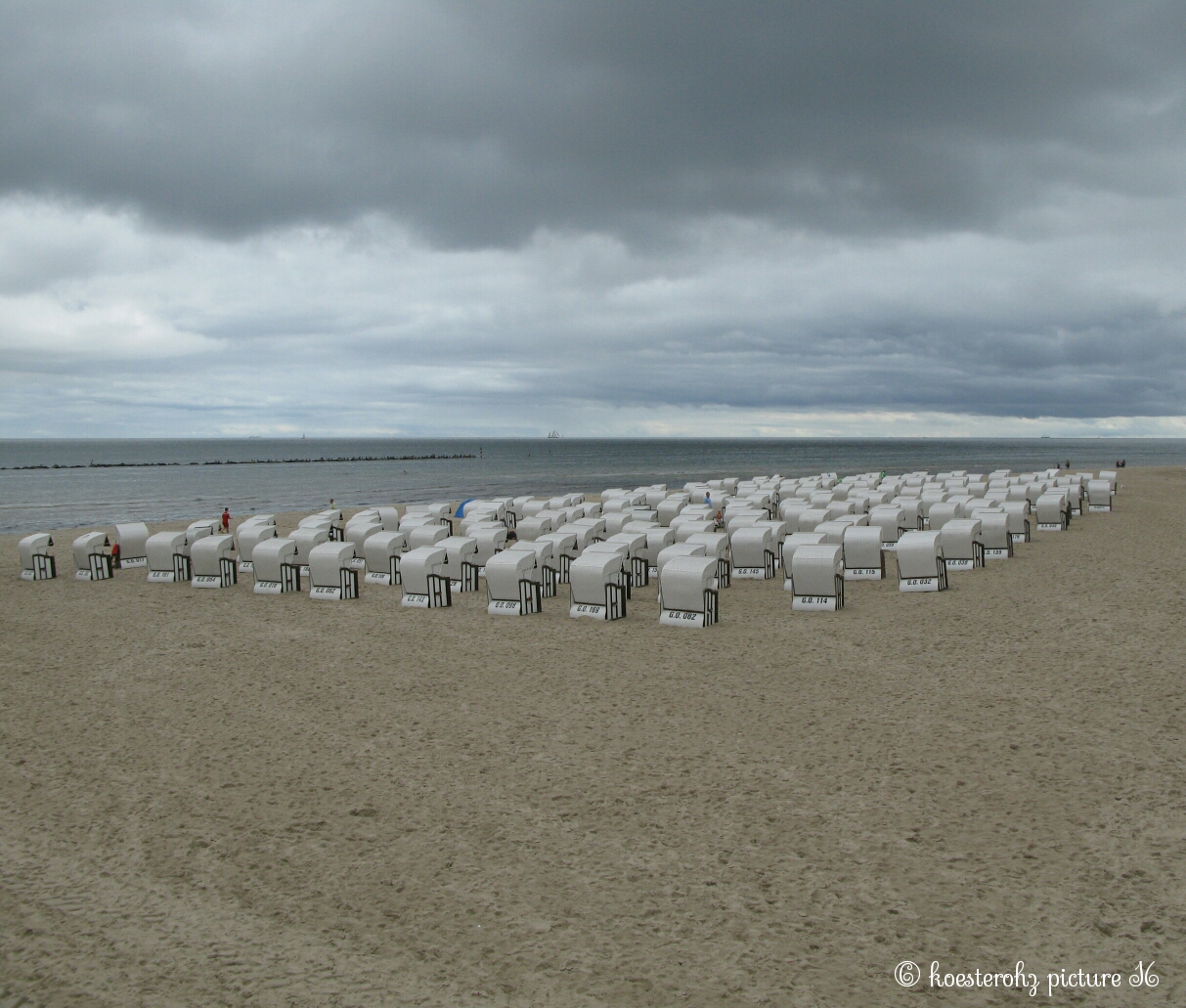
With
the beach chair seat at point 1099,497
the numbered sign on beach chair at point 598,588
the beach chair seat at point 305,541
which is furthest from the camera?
the beach chair seat at point 1099,497

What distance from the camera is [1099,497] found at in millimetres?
32938

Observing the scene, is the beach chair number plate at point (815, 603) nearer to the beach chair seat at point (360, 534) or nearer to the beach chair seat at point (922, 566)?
the beach chair seat at point (922, 566)

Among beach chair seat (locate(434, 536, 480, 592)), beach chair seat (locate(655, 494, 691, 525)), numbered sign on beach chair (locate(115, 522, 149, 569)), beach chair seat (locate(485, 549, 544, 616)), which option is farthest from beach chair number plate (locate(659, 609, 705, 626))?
numbered sign on beach chair (locate(115, 522, 149, 569))

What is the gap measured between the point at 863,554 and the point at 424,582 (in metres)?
9.06

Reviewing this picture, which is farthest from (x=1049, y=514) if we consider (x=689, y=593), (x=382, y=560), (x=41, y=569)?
(x=41, y=569)

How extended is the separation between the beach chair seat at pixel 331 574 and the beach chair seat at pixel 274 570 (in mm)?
1086

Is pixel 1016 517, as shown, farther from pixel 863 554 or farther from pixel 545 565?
pixel 545 565

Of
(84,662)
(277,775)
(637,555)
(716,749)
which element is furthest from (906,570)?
(84,662)

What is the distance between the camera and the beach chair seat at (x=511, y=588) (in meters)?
15.5

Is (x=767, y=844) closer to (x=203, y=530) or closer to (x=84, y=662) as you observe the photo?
(x=84, y=662)

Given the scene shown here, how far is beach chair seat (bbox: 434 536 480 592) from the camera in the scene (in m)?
18.2

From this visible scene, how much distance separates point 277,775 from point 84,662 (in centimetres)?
641

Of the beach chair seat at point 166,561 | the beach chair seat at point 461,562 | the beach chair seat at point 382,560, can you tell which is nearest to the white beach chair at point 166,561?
the beach chair seat at point 166,561

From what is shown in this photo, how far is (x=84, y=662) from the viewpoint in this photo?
12492 mm
